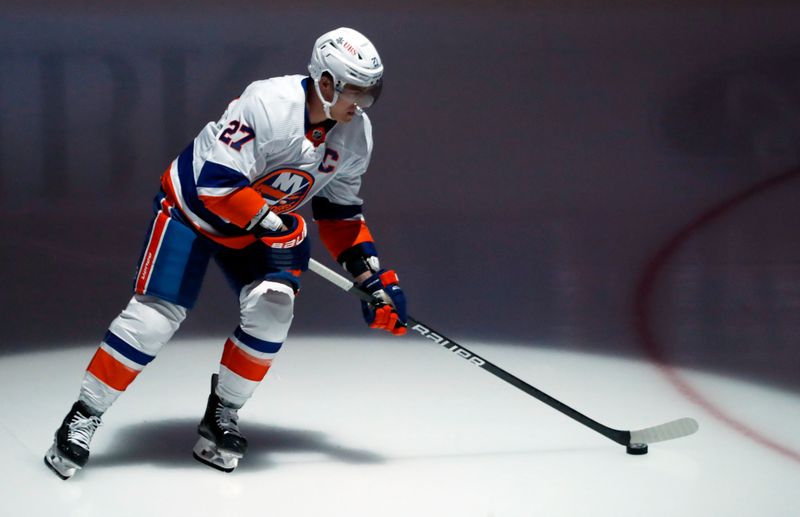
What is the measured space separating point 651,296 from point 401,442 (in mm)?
1902

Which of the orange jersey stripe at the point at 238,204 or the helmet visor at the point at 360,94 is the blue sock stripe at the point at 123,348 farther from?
the helmet visor at the point at 360,94

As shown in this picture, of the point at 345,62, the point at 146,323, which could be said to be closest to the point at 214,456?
the point at 146,323

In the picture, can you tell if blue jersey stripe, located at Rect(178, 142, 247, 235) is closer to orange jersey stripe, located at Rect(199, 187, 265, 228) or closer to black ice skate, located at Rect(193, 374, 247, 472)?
orange jersey stripe, located at Rect(199, 187, 265, 228)

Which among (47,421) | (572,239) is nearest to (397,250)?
(572,239)

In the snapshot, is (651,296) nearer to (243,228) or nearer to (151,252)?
(243,228)

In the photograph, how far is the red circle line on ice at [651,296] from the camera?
143 inches

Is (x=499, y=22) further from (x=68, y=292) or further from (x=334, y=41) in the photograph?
(x=334, y=41)

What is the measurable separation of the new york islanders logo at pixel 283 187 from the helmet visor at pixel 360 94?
0.81 feet

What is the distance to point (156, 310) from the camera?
3.12m

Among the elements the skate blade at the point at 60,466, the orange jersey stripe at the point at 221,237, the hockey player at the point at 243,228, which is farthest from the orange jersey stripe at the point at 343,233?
the skate blade at the point at 60,466

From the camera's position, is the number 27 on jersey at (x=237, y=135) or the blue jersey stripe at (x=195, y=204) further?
the blue jersey stripe at (x=195, y=204)

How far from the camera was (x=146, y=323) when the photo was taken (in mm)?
3082

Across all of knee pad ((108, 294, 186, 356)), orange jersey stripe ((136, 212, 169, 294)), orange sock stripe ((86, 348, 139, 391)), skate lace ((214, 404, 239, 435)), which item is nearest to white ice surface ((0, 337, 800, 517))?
skate lace ((214, 404, 239, 435))

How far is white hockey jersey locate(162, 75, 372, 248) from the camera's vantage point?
3.02m
